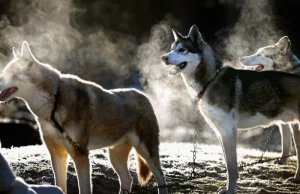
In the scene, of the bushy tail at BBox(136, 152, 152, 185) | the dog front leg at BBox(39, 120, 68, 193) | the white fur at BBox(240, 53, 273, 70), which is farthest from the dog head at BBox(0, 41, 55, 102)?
the white fur at BBox(240, 53, 273, 70)

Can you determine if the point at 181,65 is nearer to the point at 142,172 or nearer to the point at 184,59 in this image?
the point at 184,59

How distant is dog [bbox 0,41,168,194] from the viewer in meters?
5.85

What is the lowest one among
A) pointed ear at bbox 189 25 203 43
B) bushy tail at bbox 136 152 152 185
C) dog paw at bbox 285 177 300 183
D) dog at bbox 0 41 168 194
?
dog paw at bbox 285 177 300 183

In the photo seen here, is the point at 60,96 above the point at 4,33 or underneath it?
underneath

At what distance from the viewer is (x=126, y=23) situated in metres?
19.8

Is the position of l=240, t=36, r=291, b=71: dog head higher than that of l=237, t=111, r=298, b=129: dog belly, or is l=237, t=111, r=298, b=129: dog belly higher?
l=240, t=36, r=291, b=71: dog head

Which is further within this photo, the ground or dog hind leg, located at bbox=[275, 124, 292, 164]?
dog hind leg, located at bbox=[275, 124, 292, 164]

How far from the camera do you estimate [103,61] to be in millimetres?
19812

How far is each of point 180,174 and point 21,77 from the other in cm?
334

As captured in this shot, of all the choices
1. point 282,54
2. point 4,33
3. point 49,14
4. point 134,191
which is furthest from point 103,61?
point 134,191

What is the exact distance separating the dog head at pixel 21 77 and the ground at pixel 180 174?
1707 millimetres

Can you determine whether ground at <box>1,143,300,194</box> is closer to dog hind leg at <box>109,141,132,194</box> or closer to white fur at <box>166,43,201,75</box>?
dog hind leg at <box>109,141,132,194</box>

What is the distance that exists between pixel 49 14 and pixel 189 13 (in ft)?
20.2

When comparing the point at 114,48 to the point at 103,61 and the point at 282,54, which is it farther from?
the point at 282,54
